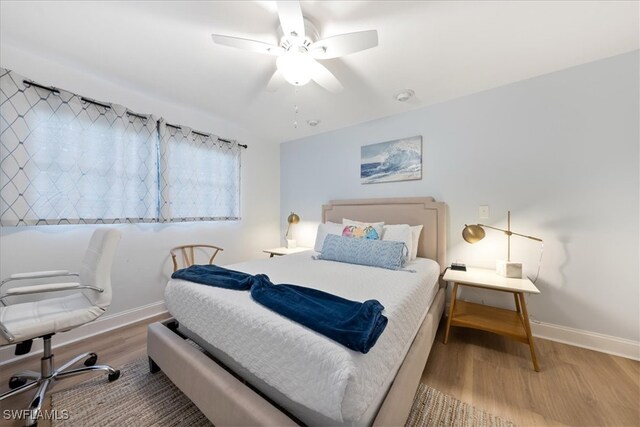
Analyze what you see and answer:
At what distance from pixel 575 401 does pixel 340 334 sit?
171cm

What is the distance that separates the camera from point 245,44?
1473 mm

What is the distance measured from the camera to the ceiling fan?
1.34 meters

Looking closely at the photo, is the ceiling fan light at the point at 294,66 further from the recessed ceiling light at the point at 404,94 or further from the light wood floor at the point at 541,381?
the light wood floor at the point at 541,381

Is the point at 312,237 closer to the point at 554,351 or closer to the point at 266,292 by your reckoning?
the point at 266,292

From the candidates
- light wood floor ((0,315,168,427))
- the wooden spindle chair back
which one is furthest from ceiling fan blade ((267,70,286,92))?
light wood floor ((0,315,168,427))

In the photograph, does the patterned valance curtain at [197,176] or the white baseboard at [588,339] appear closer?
the white baseboard at [588,339]

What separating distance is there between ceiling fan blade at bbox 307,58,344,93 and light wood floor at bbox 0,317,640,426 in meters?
2.29

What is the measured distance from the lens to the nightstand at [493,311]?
176cm

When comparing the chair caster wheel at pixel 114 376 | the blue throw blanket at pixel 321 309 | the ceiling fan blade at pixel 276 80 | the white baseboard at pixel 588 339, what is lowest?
the chair caster wheel at pixel 114 376

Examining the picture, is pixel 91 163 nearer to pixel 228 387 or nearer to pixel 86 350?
pixel 86 350

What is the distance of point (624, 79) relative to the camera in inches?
71.9

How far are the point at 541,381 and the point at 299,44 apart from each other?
9.18ft

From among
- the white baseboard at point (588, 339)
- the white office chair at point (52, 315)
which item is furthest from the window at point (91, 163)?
the white baseboard at point (588, 339)

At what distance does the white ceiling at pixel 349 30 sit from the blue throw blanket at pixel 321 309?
5.58ft
